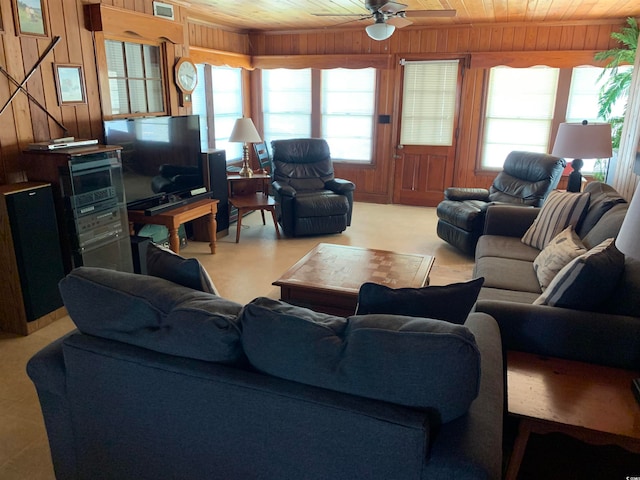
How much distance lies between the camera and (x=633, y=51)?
5062 millimetres

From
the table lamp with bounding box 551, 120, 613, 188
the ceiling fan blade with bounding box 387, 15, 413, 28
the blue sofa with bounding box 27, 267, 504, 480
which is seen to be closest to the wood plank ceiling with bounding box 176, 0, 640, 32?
the ceiling fan blade with bounding box 387, 15, 413, 28

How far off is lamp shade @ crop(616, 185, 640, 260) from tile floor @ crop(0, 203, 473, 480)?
7.42 feet

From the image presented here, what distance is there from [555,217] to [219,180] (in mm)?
3267

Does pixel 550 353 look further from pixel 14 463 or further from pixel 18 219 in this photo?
pixel 18 219

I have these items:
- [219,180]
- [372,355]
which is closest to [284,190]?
[219,180]

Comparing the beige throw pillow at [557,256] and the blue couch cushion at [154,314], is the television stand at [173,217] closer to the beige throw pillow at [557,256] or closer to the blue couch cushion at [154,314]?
the blue couch cushion at [154,314]

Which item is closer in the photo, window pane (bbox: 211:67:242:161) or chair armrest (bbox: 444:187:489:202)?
chair armrest (bbox: 444:187:489:202)

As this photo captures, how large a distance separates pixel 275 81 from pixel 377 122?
1650 mm

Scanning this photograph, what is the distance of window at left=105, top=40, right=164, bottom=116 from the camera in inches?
158

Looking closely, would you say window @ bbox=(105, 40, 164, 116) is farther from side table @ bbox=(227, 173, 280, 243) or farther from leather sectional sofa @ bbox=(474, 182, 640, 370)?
leather sectional sofa @ bbox=(474, 182, 640, 370)

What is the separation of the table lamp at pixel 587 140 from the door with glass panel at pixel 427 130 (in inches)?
99.6

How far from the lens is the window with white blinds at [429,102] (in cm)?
622

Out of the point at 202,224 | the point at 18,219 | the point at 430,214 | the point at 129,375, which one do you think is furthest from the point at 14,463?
the point at 430,214

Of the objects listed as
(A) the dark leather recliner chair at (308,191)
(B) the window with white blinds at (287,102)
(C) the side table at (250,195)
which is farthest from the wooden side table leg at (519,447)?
(B) the window with white blinds at (287,102)
